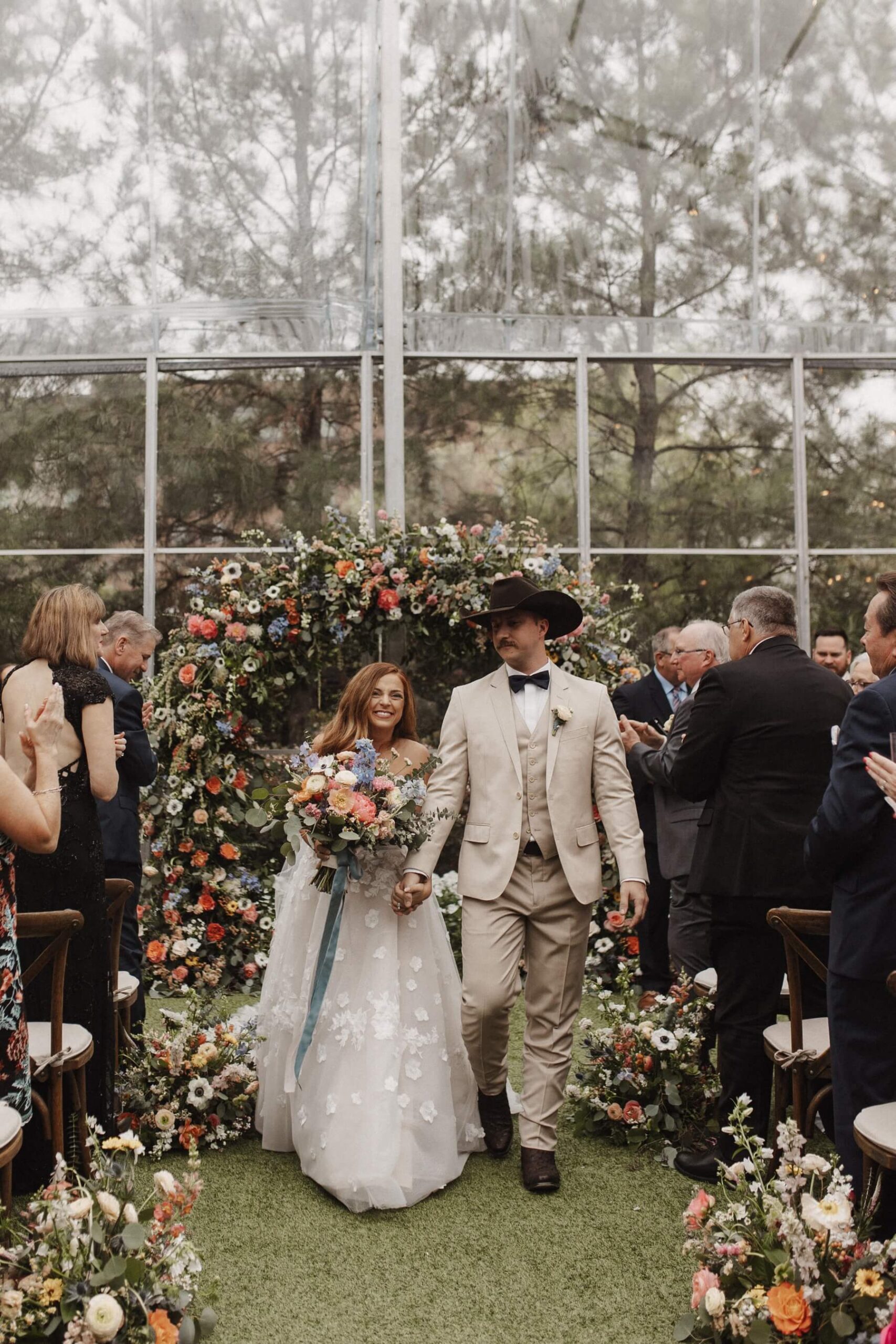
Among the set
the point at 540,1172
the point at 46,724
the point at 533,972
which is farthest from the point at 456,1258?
the point at 46,724

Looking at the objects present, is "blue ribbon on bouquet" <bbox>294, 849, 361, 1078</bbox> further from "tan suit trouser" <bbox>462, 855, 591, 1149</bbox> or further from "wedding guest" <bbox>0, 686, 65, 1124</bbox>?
"wedding guest" <bbox>0, 686, 65, 1124</bbox>

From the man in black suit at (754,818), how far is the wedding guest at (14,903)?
2.27 metres

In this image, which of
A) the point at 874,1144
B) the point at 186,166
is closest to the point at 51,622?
the point at 874,1144

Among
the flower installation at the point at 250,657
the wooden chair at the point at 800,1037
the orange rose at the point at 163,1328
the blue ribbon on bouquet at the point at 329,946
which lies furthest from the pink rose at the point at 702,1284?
the flower installation at the point at 250,657

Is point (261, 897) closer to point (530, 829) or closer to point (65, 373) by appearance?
point (530, 829)

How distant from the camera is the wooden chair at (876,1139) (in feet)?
9.66

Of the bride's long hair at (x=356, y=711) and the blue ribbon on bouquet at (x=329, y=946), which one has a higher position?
the bride's long hair at (x=356, y=711)

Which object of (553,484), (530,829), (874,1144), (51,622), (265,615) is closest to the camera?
(874,1144)

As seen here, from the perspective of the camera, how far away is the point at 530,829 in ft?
15.0

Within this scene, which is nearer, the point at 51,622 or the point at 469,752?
the point at 51,622

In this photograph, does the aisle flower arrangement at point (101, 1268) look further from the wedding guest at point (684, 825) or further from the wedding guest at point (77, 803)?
the wedding guest at point (684, 825)

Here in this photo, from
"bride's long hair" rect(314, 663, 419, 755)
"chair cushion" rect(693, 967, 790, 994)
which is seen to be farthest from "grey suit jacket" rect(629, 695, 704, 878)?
"bride's long hair" rect(314, 663, 419, 755)

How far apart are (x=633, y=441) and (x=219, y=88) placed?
14.5 feet

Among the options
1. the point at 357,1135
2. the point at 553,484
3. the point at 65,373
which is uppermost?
the point at 65,373
